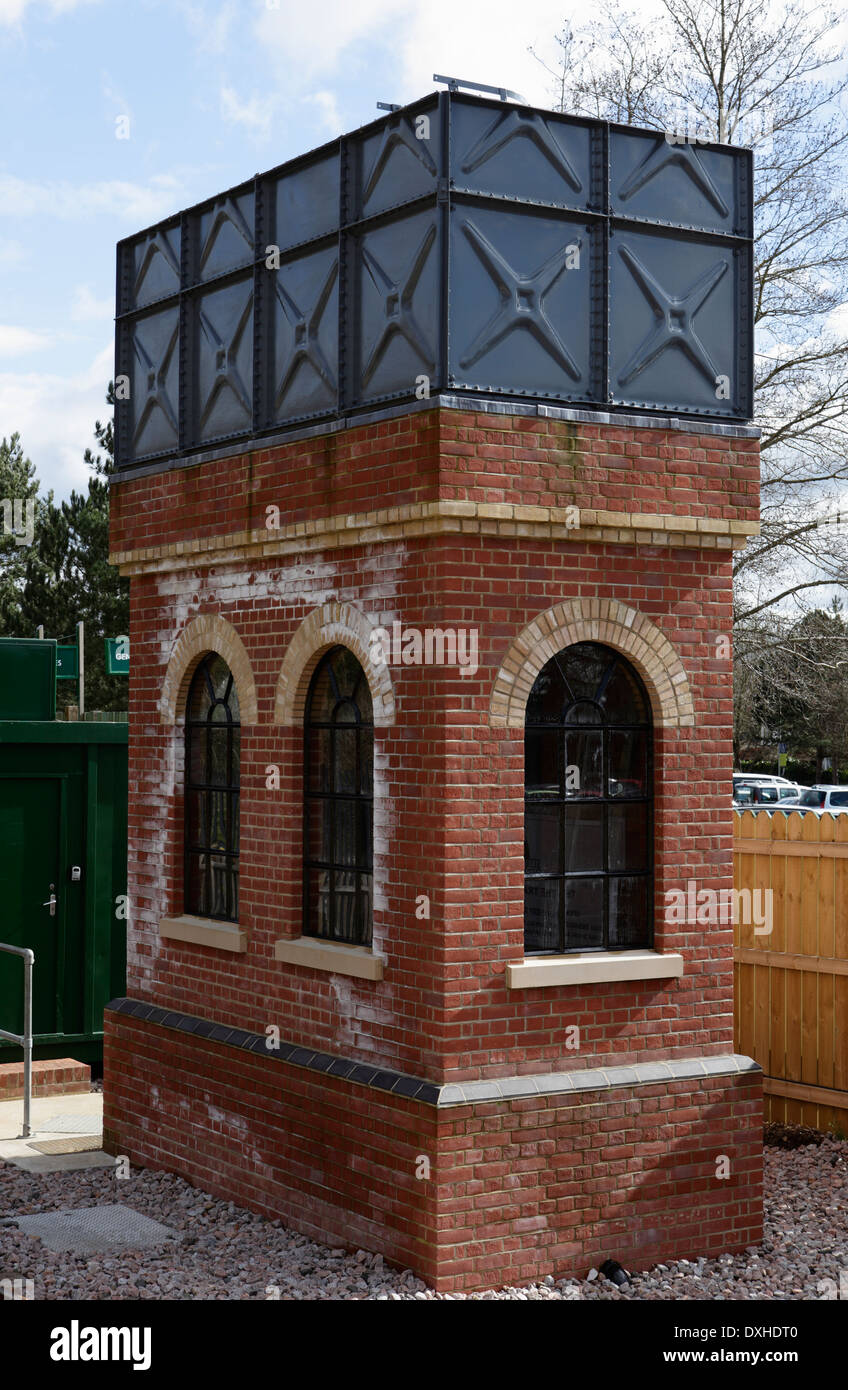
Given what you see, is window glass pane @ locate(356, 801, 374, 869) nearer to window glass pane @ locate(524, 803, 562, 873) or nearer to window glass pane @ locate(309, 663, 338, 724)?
window glass pane @ locate(309, 663, 338, 724)

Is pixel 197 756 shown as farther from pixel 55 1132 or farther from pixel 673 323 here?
pixel 673 323

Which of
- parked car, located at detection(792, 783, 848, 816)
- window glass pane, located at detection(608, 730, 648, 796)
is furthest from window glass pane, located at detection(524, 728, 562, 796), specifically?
parked car, located at detection(792, 783, 848, 816)

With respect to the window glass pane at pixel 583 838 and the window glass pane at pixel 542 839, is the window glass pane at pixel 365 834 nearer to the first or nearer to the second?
the window glass pane at pixel 542 839

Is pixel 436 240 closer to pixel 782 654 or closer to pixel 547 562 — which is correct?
pixel 547 562

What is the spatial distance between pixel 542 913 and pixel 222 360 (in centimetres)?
424

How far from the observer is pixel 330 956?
821cm

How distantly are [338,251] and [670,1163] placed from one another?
5432mm

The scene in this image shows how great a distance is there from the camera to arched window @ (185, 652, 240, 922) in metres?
9.59

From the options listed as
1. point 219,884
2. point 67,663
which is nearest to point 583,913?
point 219,884

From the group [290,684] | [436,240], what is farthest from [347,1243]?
[436,240]

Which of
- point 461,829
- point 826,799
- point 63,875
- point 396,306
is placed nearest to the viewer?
point 461,829

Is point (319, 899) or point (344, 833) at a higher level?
point (344, 833)

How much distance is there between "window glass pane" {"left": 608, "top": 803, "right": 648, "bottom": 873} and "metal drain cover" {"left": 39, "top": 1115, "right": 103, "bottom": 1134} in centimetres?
502

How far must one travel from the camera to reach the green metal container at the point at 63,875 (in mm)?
12195
